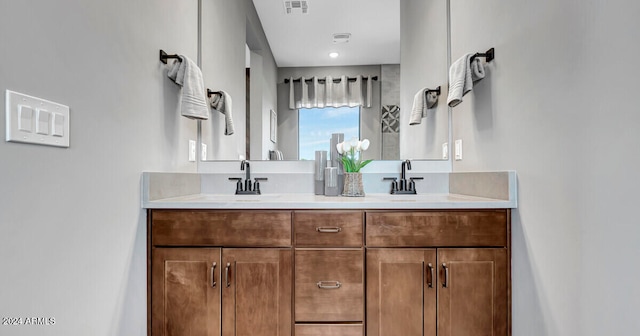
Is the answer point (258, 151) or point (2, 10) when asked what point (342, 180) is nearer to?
point (258, 151)

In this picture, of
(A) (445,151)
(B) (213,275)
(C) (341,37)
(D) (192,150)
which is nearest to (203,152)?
(D) (192,150)

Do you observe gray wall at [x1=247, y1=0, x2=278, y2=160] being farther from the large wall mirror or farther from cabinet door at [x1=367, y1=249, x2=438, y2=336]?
cabinet door at [x1=367, y1=249, x2=438, y2=336]

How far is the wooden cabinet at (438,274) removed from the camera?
3.99 ft

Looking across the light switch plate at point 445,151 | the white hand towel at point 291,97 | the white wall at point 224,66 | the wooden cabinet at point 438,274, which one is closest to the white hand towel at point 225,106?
the white wall at point 224,66

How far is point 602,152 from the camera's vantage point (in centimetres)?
82

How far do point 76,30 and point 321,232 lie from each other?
108 centimetres

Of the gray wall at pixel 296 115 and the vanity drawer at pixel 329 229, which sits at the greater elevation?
the gray wall at pixel 296 115

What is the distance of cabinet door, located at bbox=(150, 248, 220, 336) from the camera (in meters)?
1.23

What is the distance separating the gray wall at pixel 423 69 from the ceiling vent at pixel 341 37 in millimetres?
325

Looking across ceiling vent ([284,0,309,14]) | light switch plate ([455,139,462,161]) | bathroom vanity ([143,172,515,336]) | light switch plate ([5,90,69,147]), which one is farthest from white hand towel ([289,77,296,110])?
light switch plate ([5,90,69,147])

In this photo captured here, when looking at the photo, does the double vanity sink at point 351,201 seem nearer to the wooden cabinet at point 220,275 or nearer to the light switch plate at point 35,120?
the wooden cabinet at point 220,275

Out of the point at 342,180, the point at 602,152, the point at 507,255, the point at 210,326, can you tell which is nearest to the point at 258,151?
the point at 342,180

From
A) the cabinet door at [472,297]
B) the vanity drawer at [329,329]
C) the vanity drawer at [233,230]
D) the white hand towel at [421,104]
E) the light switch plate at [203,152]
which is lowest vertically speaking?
the vanity drawer at [329,329]

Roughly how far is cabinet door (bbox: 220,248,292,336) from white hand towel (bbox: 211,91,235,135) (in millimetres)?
889
